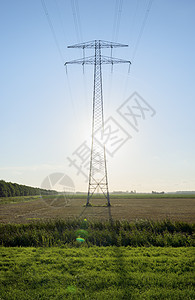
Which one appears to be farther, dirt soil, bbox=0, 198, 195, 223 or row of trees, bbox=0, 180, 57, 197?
row of trees, bbox=0, 180, 57, 197

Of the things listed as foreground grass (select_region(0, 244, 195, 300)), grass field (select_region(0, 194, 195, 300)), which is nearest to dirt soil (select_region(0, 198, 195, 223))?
grass field (select_region(0, 194, 195, 300))

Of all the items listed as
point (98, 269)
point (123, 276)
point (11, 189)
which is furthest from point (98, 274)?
point (11, 189)

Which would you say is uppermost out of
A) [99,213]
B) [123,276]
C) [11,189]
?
[11,189]

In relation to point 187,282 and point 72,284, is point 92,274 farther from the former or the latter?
point 187,282

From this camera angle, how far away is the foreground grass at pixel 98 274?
24.2 ft

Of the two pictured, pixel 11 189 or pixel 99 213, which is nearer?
pixel 99 213

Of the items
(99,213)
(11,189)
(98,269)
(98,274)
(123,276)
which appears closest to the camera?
(123,276)

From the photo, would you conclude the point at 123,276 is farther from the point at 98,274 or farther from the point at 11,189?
the point at 11,189

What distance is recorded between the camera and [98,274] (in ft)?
28.8

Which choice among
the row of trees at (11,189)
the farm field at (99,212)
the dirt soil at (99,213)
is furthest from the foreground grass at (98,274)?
the row of trees at (11,189)

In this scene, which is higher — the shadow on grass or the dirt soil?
the dirt soil

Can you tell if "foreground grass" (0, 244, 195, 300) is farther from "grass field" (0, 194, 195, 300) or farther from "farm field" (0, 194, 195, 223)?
"farm field" (0, 194, 195, 223)

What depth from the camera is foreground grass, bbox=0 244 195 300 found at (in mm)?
7387

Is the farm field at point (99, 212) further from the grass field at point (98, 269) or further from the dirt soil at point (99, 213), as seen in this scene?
the grass field at point (98, 269)
